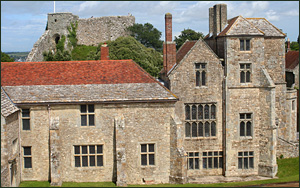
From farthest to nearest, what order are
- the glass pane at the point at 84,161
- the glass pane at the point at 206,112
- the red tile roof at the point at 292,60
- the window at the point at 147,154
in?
the red tile roof at the point at 292,60 < the glass pane at the point at 206,112 < the window at the point at 147,154 < the glass pane at the point at 84,161

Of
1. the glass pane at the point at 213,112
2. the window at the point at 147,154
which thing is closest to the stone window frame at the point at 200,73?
the glass pane at the point at 213,112

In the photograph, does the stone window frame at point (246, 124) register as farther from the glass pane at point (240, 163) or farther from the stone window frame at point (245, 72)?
the stone window frame at point (245, 72)

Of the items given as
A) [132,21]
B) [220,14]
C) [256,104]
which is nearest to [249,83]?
[256,104]

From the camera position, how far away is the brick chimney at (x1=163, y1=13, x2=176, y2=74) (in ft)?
96.3

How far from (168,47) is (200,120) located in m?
6.26

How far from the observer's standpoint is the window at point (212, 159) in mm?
29484

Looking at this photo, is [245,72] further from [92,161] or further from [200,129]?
[92,161]

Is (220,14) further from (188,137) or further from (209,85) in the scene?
(188,137)

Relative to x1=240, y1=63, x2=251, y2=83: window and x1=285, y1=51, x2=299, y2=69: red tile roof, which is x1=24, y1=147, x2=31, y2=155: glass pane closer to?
x1=240, y1=63, x2=251, y2=83: window

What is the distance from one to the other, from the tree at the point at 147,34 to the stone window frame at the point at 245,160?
44304 millimetres

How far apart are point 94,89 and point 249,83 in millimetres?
12041

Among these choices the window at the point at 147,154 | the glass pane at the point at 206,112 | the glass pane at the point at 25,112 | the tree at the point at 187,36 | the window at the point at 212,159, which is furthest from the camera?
the tree at the point at 187,36

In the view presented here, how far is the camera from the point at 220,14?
31.0 m

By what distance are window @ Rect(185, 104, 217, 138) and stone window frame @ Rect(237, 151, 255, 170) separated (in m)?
2.87
